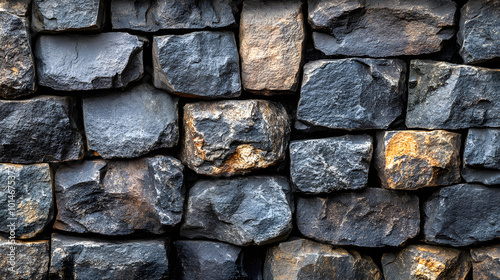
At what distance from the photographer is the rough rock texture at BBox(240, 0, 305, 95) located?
1848 millimetres

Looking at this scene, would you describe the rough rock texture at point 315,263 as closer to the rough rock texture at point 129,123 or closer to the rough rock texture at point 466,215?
the rough rock texture at point 466,215

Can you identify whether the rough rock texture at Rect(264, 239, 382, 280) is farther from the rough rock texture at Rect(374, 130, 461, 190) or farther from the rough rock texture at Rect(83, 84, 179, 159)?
the rough rock texture at Rect(83, 84, 179, 159)

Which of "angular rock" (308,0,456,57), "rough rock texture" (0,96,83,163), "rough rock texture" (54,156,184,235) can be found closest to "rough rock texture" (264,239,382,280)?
"rough rock texture" (54,156,184,235)

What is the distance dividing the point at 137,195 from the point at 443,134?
142cm

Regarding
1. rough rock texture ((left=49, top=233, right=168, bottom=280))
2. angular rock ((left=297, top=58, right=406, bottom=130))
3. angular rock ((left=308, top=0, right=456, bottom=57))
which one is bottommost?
rough rock texture ((left=49, top=233, right=168, bottom=280))

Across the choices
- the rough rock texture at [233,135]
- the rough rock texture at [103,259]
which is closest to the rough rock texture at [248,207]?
the rough rock texture at [233,135]

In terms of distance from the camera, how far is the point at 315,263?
75.4 inches

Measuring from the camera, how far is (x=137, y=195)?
1.95 meters

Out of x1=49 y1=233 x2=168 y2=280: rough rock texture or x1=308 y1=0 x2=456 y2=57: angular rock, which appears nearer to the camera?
x1=308 y1=0 x2=456 y2=57: angular rock

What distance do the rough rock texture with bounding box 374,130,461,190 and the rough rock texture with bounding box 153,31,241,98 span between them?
746 mm

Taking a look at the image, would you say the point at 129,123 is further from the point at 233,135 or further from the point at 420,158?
the point at 420,158

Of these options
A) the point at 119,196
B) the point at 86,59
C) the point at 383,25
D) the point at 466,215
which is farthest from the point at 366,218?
the point at 86,59

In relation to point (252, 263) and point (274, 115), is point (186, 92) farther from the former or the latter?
point (252, 263)

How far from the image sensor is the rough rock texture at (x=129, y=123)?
1891 mm
